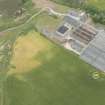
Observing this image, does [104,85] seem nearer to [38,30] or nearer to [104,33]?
[104,33]

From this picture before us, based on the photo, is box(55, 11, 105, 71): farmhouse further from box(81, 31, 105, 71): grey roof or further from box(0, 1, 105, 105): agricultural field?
box(0, 1, 105, 105): agricultural field

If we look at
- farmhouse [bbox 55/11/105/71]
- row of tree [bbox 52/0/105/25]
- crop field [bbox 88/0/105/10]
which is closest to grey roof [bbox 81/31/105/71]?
farmhouse [bbox 55/11/105/71]

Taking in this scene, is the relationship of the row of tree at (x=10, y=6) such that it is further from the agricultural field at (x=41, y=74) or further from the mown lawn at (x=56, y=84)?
the mown lawn at (x=56, y=84)

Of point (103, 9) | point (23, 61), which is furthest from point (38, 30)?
point (103, 9)

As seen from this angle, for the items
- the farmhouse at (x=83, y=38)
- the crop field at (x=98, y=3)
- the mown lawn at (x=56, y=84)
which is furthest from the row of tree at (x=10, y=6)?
the crop field at (x=98, y=3)

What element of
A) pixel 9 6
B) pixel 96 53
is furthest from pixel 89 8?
pixel 9 6

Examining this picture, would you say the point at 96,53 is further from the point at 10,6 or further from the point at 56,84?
the point at 10,6

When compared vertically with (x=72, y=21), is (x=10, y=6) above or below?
below
